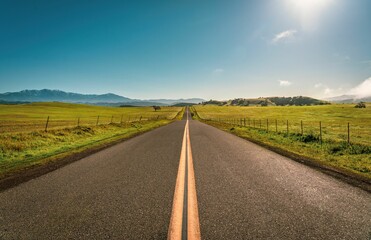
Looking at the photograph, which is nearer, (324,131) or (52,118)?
(324,131)

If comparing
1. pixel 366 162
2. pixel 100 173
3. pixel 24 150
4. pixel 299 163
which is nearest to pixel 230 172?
pixel 299 163

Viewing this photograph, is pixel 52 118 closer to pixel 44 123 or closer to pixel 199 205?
pixel 44 123

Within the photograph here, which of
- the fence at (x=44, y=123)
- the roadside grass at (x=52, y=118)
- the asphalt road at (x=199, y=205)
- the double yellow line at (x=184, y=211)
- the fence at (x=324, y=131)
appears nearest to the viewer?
the double yellow line at (x=184, y=211)

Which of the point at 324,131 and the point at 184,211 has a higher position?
the point at 184,211

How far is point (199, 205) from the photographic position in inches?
177

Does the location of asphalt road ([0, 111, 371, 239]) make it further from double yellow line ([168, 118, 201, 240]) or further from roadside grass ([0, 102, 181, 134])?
roadside grass ([0, 102, 181, 134])

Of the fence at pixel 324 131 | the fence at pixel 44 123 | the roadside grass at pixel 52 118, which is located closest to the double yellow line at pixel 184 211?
the fence at pixel 324 131

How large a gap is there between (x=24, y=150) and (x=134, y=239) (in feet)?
42.8

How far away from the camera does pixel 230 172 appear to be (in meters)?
7.22

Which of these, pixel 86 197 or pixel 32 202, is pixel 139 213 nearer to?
pixel 86 197

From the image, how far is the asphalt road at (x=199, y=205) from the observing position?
351cm

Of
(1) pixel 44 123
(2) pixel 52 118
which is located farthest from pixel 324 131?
(2) pixel 52 118

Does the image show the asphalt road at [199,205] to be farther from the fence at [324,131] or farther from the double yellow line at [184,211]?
the fence at [324,131]

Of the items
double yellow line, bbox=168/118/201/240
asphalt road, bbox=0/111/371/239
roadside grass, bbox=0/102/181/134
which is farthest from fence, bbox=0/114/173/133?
double yellow line, bbox=168/118/201/240
